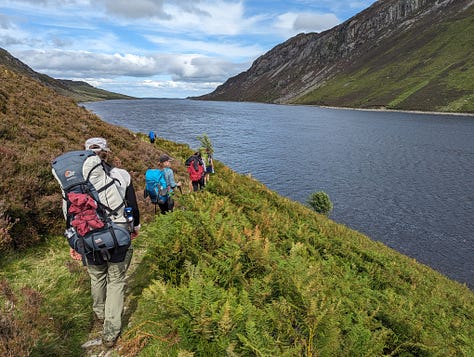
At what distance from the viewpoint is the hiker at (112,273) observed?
4480 millimetres

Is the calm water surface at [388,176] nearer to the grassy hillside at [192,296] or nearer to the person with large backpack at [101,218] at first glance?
the grassy hillside at [192,296]

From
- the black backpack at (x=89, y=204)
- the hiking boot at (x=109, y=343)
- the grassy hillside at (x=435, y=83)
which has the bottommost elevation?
the hiking boot at (x=109, y=343)

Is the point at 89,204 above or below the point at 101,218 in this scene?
above

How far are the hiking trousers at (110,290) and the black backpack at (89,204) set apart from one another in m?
0.38

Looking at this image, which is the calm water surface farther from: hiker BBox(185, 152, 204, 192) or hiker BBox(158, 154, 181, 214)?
hiker BBox(158, 154, 181, 214)

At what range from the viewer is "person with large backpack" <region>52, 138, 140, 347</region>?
4.21 m

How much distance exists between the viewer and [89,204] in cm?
418

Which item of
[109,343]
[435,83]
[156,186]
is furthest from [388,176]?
[435,83]

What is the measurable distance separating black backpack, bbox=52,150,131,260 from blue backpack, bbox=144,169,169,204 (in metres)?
4.49

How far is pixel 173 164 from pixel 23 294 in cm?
1519

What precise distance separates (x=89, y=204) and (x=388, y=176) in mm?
53914

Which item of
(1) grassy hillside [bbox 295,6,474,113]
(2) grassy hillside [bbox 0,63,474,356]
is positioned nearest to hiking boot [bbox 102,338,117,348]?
(2) grassy hillside [bbox 0,63,474,356]

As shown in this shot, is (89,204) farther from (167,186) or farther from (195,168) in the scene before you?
(195,168)

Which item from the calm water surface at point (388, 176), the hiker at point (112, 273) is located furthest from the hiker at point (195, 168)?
the calm water surface at point (388, 176)
